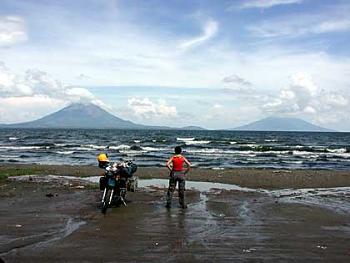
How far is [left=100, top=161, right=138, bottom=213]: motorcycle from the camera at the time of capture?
12719 mm

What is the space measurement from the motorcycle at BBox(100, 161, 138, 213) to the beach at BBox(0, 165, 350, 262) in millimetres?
358

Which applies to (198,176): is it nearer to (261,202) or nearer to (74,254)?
(261,202)

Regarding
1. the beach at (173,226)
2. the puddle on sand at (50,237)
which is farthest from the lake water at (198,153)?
the puddle on sand at (50,237)

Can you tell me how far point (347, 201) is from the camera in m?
15.4

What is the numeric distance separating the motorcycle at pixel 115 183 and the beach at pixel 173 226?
0.36 meters

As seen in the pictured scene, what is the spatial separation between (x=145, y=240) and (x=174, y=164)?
4.55 m

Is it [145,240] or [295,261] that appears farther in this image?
[145,240]

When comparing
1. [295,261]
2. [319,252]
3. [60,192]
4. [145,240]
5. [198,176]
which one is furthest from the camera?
[198,176]

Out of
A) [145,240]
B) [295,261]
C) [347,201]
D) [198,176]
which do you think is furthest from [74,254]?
[198,176]

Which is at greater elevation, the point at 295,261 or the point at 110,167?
the point at 110,167

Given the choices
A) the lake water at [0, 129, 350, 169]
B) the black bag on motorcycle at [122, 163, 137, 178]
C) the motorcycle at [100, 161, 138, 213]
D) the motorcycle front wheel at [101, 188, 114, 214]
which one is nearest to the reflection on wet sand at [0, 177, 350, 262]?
the motorcycle front wheel at [101, 188, 114, 214]

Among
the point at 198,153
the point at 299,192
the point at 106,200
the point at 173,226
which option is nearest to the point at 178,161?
the point at 106,200

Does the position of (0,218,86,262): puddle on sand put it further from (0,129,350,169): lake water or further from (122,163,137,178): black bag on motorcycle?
(0,129,350,169): lake water

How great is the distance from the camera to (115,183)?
13008 mm
